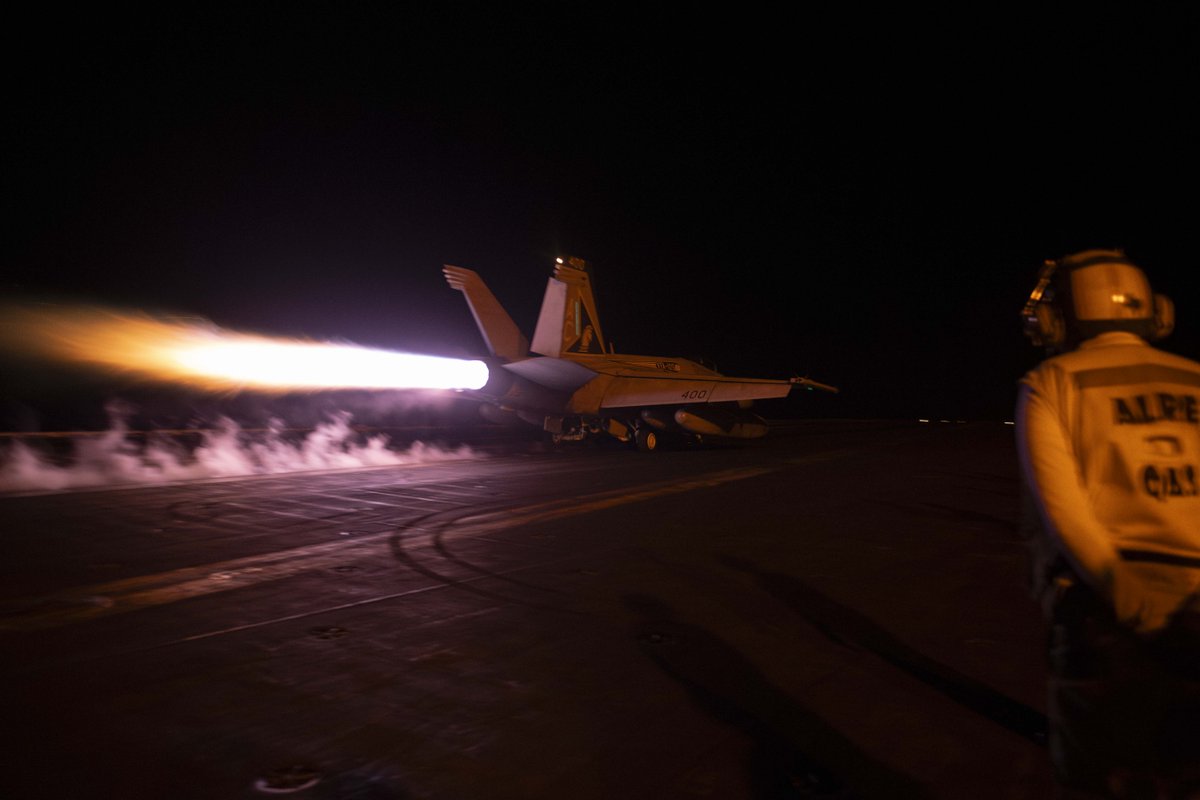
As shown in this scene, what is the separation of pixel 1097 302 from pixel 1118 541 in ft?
2.47

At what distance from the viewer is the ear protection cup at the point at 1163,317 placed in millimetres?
2330

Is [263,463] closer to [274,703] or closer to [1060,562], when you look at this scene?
[274,703]

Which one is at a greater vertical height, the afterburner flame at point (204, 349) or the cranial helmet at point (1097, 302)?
the afterburner flame at point (204, 349)

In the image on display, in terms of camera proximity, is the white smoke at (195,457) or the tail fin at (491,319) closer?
the white smoke at (195,457)

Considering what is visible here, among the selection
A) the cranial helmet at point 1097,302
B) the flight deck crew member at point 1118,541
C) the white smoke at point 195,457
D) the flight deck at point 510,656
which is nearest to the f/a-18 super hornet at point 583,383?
the white smoke at point 195,457

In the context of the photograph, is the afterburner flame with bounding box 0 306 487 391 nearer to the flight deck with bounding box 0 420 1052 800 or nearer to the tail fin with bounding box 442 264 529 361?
the tail fin with bounding box 442 264 529 361

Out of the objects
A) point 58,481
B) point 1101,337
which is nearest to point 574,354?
point 58,481

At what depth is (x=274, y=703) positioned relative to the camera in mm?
3816

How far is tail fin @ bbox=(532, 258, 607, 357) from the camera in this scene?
21.5 metres

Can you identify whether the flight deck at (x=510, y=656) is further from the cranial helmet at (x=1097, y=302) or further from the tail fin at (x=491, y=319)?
the tail fin at (x=491, y=319)

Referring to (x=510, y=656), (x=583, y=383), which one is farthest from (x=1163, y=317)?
(x=583, y=383)

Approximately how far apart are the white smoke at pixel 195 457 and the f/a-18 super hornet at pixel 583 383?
254 centimetres

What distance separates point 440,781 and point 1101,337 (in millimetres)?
2998

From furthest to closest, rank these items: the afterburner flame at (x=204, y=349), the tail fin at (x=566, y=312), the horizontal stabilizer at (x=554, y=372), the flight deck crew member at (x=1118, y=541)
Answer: the tail fin at (x=566, y=312)
the horizontal stabilizer at (x=554, y=372)
the afterburner flame at (x=204, y=349)
the flight deck crew member at (x=1118, y=541)
